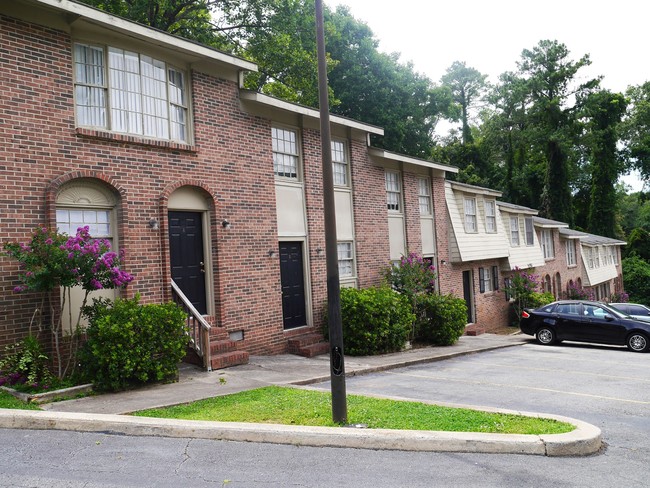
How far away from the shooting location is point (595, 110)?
5172cm

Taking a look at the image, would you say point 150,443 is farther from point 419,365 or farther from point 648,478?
point 419,365

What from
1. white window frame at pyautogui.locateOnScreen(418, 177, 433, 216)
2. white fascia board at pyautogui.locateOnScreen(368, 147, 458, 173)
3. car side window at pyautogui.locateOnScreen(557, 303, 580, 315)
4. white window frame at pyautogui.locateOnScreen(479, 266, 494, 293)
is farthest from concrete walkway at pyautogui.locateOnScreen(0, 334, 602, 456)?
white window frame at pyautogui.locateOnScreen(479, 266, 494, 293)

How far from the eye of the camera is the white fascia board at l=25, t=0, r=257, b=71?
9.73 m

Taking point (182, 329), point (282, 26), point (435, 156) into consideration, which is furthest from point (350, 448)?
point (435, 156)

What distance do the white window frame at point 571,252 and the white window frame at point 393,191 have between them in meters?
20.6

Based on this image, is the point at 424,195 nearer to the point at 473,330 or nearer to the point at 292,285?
the point at 473,330

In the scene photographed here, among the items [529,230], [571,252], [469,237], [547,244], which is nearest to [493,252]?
[469,237]

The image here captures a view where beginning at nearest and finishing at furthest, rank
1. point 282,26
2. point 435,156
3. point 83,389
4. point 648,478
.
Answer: point 648,478 → point 83,389 → point 282,26 → point 435,156

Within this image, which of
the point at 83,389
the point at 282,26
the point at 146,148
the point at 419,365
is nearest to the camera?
the point at 83,389

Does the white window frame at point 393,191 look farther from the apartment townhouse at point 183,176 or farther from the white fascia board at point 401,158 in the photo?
the white fascia board at point 401,158

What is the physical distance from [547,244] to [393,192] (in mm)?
17316

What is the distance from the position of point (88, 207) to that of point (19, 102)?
6.93ft

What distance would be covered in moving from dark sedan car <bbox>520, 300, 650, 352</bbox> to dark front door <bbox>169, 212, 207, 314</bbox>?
1294 cm

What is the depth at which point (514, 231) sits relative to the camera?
91.8 feet
